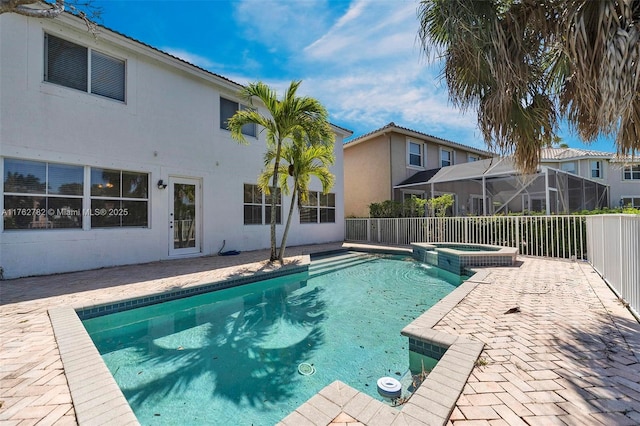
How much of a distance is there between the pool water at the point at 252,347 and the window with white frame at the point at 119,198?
4.33 m

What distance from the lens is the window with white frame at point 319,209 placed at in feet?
46.9

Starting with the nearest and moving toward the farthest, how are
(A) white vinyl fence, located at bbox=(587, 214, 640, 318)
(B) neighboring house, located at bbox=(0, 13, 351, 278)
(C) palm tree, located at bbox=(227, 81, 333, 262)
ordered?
(A) white vinyl fence, located at bbox=(587, 214, 640, 318)
(B) neighboring house, located at bbox=(0, 13, 351, 278)
(C) palm tree, located at bbox=(227, 81, 333, 262)

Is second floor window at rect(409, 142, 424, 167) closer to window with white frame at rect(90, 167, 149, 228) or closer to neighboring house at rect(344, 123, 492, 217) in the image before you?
neighboring house at rect(344, 123, 492, 217)

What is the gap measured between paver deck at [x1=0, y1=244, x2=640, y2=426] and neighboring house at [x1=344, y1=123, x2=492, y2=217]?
38.3 feet

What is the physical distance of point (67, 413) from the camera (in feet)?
7.17

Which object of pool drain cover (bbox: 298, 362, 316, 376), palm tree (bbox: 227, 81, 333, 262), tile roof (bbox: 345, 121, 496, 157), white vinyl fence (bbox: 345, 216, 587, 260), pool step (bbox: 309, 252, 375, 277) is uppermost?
tile roof (bbox: 345, 121, 496, 157)

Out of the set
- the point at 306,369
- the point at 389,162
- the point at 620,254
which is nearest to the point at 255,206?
the point at 389,162

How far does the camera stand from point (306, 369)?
3508mm

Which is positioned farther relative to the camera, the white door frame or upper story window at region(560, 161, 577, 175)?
upper story window at region(560, 161, 577, 175)

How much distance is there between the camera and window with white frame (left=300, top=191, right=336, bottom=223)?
46.9 ft

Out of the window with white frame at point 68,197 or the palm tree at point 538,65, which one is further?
the window with white frame at point 68,197

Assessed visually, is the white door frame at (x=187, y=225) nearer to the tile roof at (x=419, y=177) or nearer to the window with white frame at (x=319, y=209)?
the window with white frame at (x=319, y=209)

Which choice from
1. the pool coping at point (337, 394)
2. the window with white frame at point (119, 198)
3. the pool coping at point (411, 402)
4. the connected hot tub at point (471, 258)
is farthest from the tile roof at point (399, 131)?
the pool coping at point (411, 402)

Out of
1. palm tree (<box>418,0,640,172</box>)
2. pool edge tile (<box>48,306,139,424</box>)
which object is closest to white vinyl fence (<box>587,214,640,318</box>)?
palm tree (<box>418,0,640,172</box>)
